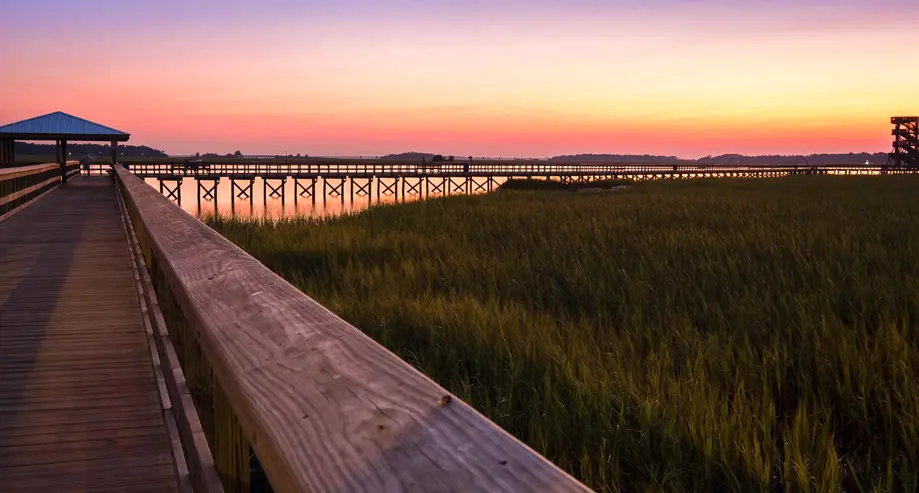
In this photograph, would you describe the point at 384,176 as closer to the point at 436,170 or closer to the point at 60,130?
the point at 60,130

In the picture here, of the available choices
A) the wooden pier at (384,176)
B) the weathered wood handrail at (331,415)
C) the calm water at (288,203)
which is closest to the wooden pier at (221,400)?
the weathered wood handrail at (331,415)

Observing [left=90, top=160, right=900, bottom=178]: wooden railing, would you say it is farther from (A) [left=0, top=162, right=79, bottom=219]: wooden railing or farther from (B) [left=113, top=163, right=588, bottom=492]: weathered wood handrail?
(B) [left=113, top=163, right=588, bottom=492]: weathered wood handrail

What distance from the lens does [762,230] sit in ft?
37.6

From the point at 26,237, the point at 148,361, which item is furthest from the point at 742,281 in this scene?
the point at 26,237

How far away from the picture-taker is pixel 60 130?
32406 millimetres

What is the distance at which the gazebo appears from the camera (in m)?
30.5

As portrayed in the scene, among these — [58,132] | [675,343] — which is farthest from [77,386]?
[58,132]

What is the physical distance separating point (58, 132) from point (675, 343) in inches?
1310

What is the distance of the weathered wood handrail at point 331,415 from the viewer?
31.1 inches

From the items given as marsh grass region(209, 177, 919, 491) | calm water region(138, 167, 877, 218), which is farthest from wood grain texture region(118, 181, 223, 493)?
→ calm water region(138, 167, 877, 218)

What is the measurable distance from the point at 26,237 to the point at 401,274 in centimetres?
536

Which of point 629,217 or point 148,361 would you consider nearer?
point 148,361

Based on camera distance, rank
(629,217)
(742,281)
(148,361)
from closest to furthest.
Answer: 1. (148,361)
2. (742,281)
3. (629,217)

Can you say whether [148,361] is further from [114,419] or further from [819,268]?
[819,268]
